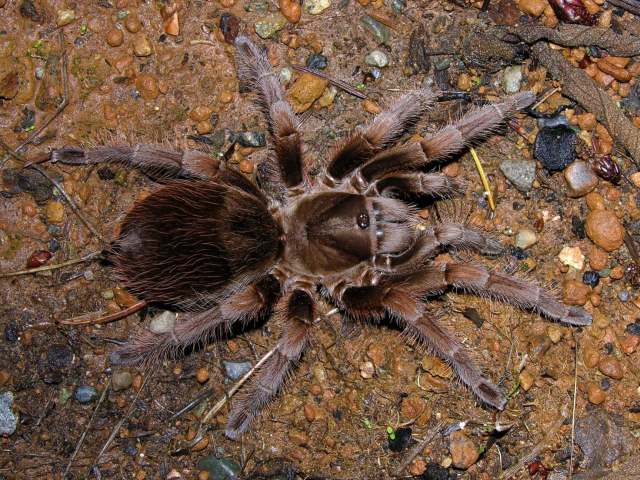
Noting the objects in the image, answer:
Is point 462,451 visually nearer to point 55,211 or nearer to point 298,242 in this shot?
point 298,242

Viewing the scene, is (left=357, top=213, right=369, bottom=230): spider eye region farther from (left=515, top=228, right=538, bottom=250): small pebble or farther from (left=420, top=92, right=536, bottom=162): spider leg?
(left=515, top=228, right=538, bottom=250): small pebble

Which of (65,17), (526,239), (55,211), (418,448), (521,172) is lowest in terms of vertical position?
(418,448)

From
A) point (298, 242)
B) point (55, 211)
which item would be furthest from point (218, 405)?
point (55, 211)

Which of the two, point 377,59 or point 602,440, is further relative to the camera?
point 377,59

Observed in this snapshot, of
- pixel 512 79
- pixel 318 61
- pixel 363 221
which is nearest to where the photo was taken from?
pixel 363 221

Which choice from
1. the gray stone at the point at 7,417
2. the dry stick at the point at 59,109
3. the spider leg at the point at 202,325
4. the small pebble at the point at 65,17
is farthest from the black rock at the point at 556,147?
the gray stone at the point at 7,417

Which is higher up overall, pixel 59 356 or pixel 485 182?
pixel 485 182

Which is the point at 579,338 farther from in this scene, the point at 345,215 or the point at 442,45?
the point at 442,45
